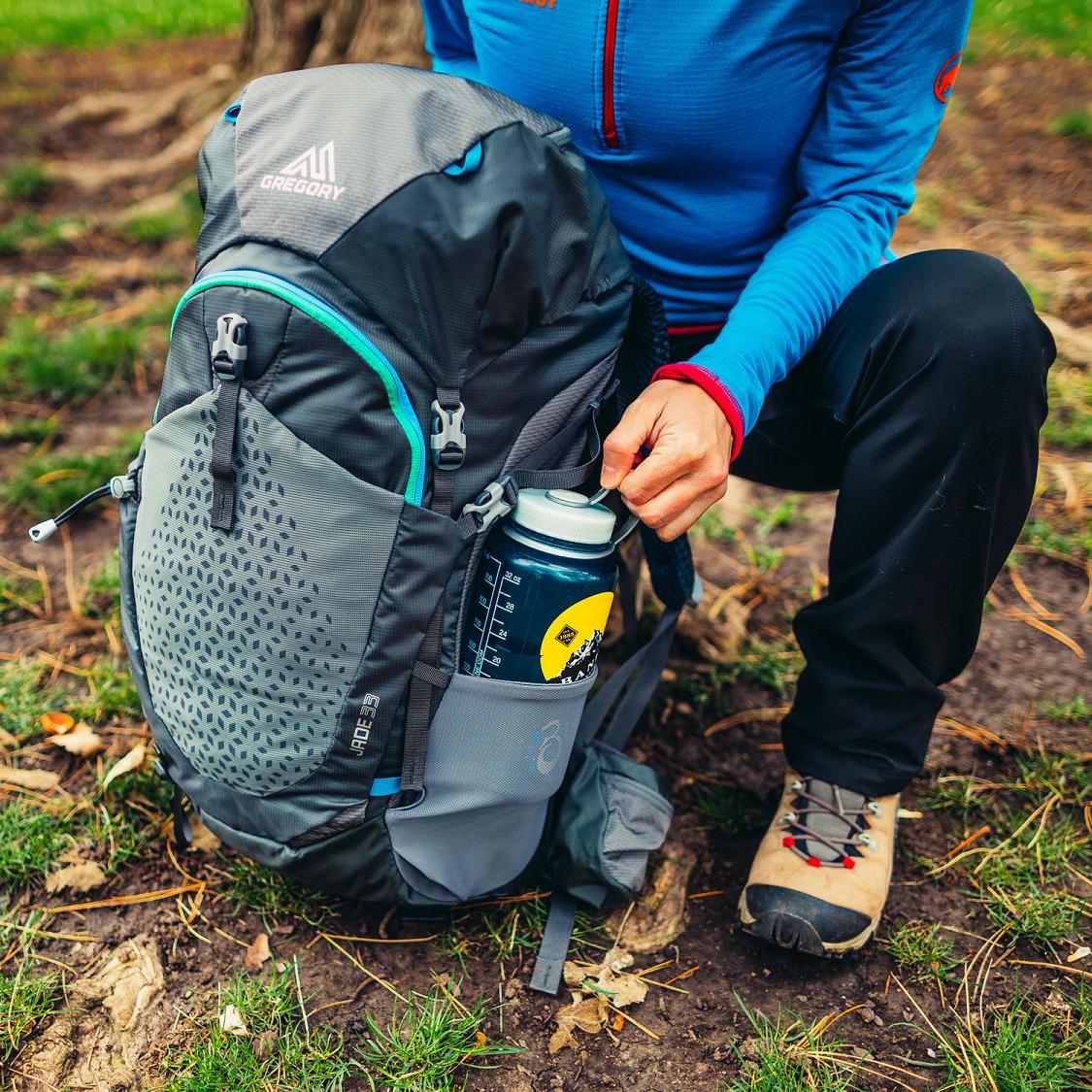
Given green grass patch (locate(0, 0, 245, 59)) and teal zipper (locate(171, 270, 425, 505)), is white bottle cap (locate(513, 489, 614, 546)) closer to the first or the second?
teal zipper (locate(171, 270, 425, 505))

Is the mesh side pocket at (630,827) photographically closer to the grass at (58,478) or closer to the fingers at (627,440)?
the fingers at (627,440)

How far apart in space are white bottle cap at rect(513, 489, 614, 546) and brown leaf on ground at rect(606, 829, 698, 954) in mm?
694

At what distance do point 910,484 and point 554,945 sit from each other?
94cm

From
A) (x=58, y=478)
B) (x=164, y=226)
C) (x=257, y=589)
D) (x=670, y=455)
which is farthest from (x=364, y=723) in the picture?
(x=164, y=226)

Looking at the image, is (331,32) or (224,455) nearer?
(224,455)

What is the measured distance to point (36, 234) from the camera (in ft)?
13.4

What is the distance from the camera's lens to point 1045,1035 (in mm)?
1452

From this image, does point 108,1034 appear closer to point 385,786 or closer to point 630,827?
point 385,786

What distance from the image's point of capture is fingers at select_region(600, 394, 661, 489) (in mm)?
1408

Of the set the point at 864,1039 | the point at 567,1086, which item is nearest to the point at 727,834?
the point at 864,1039

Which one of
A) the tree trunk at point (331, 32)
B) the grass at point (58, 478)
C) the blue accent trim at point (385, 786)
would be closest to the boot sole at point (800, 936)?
the blue accent trim at point (385, 786)

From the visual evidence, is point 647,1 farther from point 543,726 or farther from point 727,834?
point 727,834

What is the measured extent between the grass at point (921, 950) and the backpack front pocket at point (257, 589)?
996 millimetres

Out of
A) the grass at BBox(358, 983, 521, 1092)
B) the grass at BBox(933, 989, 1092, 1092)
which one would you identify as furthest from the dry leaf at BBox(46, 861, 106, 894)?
the grass at BBox(933, 989, 1092, 1092)
